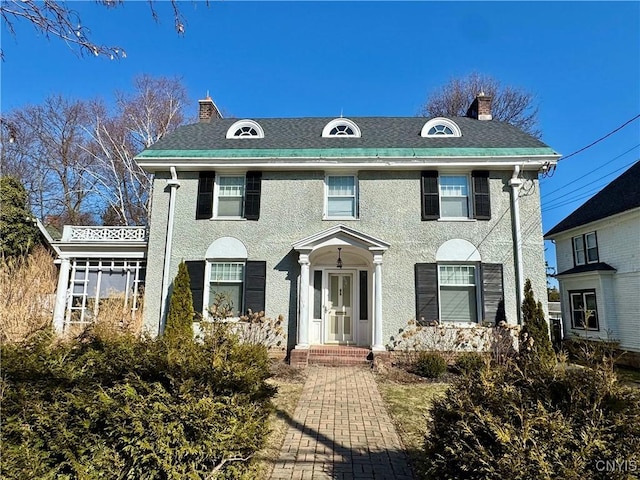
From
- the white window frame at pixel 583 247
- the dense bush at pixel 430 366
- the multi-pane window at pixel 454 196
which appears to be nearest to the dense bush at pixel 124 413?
the dense bush at pixel 430 366

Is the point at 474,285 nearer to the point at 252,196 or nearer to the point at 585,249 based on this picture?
the point at 252,196

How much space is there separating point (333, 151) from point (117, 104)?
63.1 feet

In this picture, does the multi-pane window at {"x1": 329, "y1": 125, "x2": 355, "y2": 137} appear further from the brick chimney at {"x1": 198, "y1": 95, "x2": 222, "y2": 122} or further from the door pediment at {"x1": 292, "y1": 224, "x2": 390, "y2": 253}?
the brick chimney at {"x1": 198, "y1": 95, "x2": 222, "y2": 122}

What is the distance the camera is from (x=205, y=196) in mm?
12031

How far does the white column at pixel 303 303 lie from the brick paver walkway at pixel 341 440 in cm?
259

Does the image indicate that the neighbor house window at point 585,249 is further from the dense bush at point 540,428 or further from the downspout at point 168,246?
the downspout at point 168,246

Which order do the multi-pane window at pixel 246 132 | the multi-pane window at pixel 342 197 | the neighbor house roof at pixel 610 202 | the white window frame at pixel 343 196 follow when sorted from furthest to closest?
the neighbor house roof at pixel 610 202 < the multi-pane window at pixel 246 132 < the multi-pane window at pixel 342 197 < the white window frame at pixel 343 196

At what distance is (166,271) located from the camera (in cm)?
1162

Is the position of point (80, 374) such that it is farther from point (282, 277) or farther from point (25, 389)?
point (282, 277)

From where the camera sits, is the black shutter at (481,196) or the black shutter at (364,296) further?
the black shutter at (364,296)

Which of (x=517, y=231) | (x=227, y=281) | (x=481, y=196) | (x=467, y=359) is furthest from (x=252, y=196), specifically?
(x=517, y=231)

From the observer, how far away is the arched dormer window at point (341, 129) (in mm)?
13109

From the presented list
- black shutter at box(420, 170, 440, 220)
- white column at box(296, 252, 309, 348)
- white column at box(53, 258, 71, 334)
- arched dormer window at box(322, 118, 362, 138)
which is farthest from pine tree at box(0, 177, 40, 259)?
black shutter at box(420, 170, 440, 220)

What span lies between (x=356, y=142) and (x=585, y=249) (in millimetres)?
11452
